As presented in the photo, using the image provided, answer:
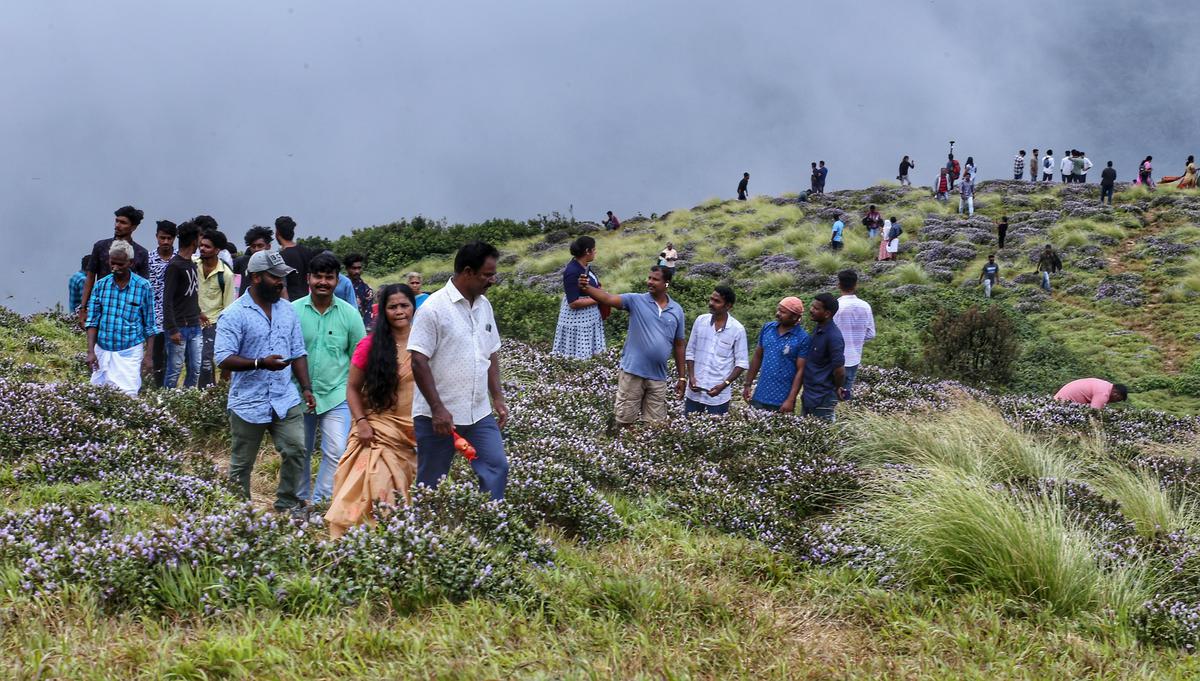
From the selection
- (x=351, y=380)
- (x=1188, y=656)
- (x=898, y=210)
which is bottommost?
(x=1188, y=656)

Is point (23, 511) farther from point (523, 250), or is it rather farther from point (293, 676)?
point (523, 250)

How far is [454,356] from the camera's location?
578 cm

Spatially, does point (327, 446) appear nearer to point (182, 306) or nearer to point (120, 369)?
point (120, 369)

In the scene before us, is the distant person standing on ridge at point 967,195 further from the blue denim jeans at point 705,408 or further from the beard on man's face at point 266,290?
the beard on man's face at point 266,290

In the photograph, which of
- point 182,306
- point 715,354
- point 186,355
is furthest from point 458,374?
point 186,355

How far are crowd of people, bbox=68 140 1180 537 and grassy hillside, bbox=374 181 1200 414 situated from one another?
21.4 ft

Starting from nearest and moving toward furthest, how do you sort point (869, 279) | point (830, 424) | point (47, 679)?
point (47, 679) → point (830, 424) → point (869, 279)

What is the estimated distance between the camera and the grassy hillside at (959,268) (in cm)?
1936

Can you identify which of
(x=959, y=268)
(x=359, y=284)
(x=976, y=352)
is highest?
(x=959, y=268)

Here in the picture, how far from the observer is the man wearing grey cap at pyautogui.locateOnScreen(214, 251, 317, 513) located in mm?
6488

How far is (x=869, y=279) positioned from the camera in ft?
91.0

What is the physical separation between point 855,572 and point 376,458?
2.84m

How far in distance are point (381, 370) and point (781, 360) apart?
470 centimetres

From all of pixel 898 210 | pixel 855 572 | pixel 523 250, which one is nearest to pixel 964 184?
pixel 898 210
